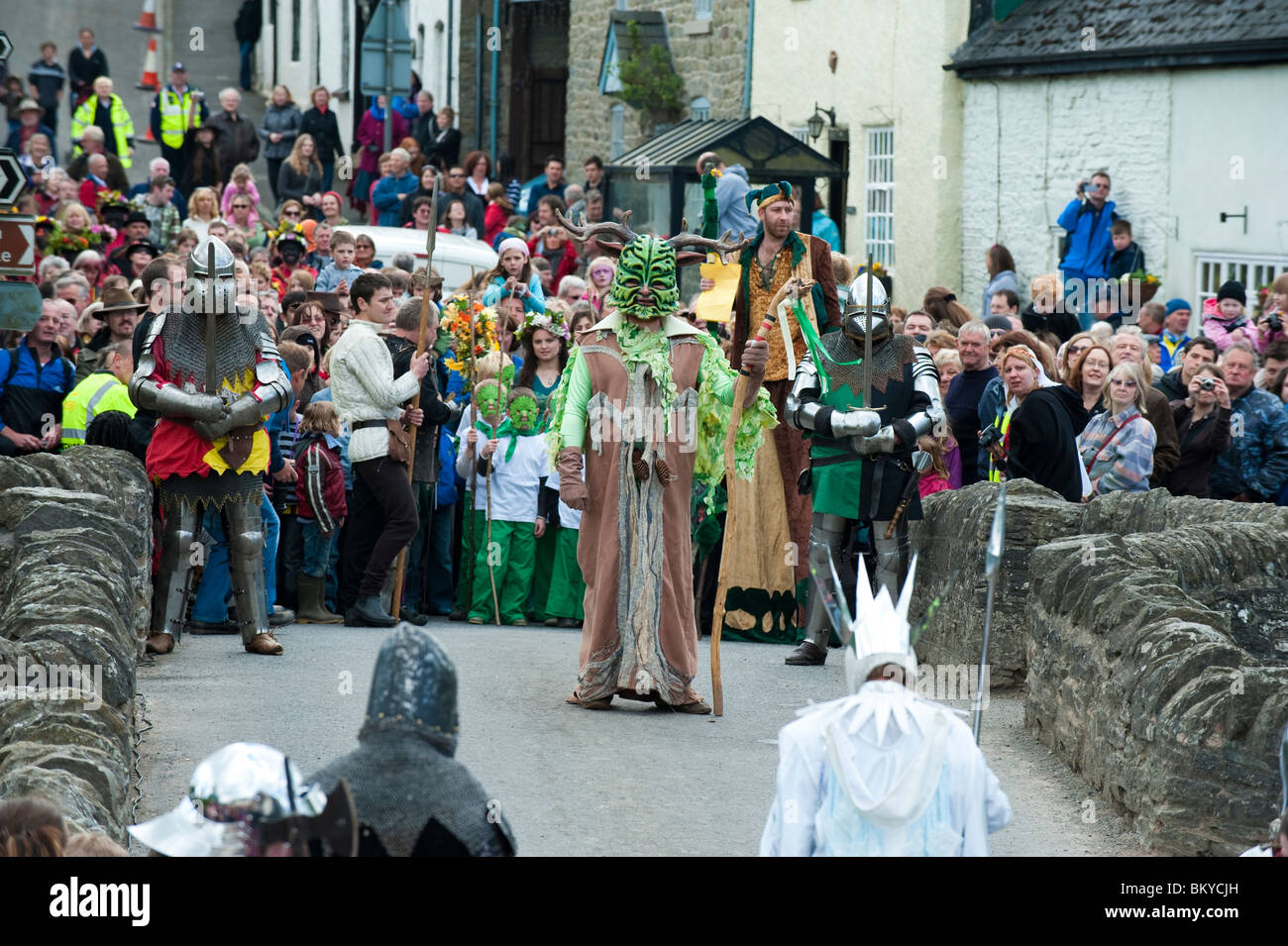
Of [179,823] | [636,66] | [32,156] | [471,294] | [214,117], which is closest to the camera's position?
[179,823]

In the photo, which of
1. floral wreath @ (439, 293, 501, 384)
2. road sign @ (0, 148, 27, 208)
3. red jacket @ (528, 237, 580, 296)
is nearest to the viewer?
road sign @ (0, 148, 27, 208)

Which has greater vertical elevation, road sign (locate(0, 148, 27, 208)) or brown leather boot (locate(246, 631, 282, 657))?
road sign (locate(0, 148, 27, 208))

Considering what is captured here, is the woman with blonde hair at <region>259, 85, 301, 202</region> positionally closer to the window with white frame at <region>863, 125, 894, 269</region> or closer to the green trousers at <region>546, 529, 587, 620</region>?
the window with white frame at <region>863, 125, 894, 269</region>

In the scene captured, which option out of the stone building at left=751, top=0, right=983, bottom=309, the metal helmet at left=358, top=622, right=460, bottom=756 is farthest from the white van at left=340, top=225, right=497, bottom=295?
the metal helmet at left=358, top=622, right=460, bottom=756

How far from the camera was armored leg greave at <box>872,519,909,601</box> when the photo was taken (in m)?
11.3

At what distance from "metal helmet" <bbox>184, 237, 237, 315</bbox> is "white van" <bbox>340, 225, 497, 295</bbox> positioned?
10.2 meters

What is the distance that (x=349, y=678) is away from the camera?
10.1 metres

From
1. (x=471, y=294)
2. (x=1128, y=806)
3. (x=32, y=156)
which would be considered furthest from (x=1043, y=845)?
(x=32, y=156)

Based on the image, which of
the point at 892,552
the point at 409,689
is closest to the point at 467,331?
the point at 892,552

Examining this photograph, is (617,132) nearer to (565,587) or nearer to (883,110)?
(883,110)

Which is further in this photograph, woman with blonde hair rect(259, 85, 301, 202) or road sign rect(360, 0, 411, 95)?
road sign rect(360, 0, 411, 95)

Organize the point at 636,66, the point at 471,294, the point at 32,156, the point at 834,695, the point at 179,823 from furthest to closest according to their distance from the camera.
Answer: the point at 636,66 < the point at 32,156 < the point at 471,294 < the point at 834,695 < the point at 179,823

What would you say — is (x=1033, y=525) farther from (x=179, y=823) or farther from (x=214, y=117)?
(x=214, y=117)
